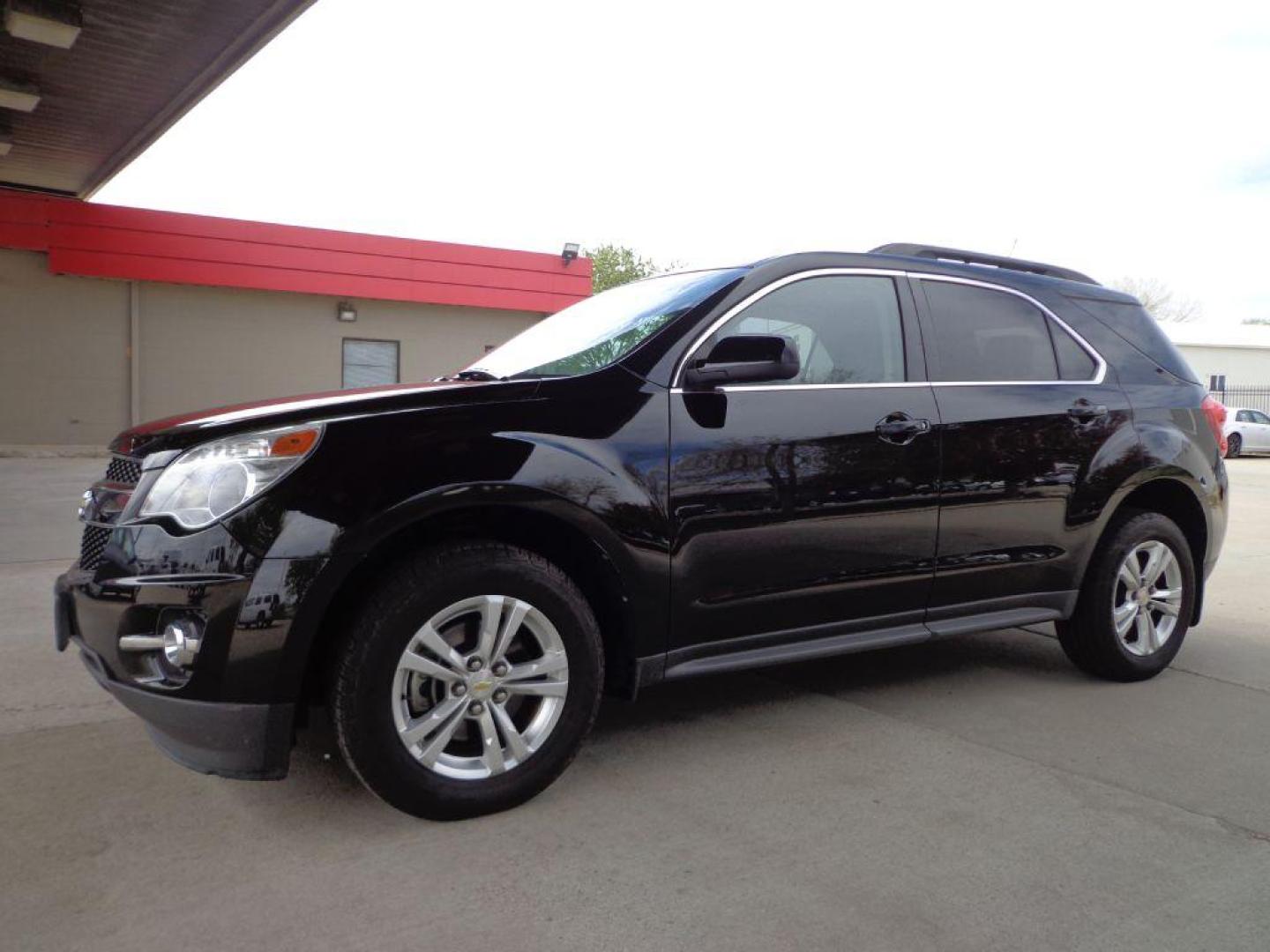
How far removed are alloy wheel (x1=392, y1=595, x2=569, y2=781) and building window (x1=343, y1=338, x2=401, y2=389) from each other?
59.1 ft

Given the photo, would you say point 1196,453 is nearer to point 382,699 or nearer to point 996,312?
point 996,312

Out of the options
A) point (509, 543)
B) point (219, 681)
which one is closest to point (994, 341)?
point (509, 543)

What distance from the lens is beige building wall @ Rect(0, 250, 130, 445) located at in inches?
672

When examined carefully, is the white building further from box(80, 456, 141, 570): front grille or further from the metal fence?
box(80, 456, 141, 570): front grille

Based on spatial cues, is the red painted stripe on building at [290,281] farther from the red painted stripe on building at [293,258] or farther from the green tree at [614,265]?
the green tree at [614,265]

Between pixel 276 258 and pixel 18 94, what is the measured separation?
20.1ft

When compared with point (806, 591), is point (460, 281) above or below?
above

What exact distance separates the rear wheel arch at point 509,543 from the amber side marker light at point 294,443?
1.06 ft

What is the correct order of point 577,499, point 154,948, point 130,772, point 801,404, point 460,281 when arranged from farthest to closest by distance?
1. point 460,281
2. point 801,404
3. point 130,772
4. point 577,499
5. point 154,948

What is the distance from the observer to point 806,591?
346cm

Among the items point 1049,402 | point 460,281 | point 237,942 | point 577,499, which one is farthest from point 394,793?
point 460,281

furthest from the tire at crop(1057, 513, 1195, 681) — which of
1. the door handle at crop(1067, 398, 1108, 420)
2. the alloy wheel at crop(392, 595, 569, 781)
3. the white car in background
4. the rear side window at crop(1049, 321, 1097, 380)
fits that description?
the white car in background

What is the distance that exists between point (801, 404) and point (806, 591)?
25.5 inches

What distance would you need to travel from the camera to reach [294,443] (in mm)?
2688
